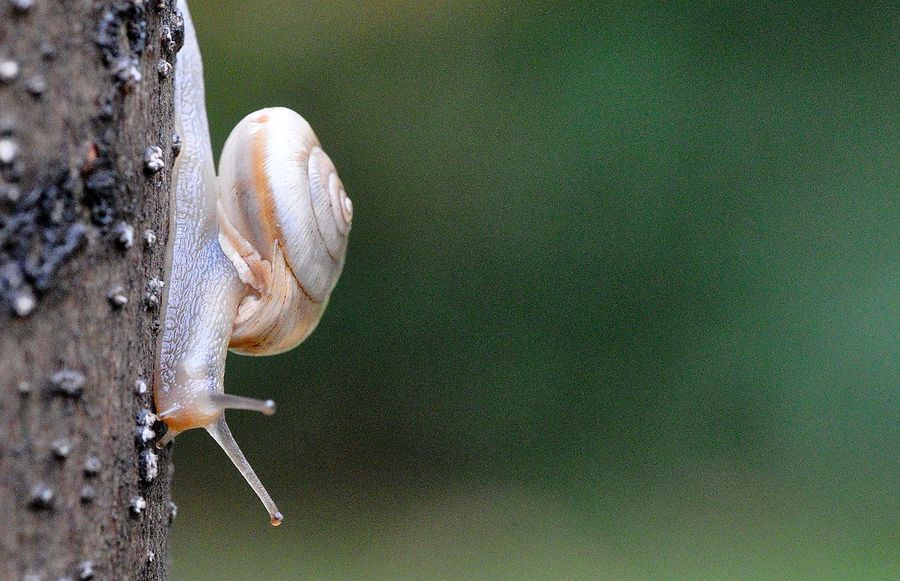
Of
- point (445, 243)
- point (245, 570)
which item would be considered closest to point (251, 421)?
point (245, 570)

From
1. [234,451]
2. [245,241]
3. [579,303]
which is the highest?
[245,241]

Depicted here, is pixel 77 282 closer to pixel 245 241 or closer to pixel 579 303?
pixel 245 241

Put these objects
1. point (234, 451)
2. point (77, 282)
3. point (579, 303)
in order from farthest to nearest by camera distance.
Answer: point (579, 303), point (234, 451), point (77, 282)

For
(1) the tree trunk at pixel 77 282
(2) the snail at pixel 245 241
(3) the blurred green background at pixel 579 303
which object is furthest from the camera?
(3) the blurred green background at pixel 579 303

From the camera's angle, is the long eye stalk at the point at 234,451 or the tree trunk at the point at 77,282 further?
the long eye stalk at the point at 234,451

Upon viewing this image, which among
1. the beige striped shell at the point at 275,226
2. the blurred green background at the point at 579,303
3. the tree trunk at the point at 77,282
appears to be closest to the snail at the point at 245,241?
the beige striped shell at the point at 275,226

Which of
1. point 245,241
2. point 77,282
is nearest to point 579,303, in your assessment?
point 245,241

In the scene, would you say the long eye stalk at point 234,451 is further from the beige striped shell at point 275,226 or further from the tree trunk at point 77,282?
the tree trunk at point 77,282
